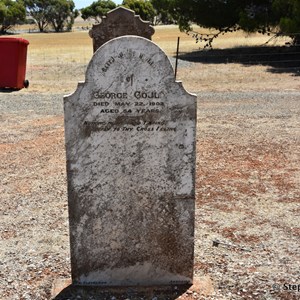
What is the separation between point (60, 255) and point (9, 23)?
9144cm

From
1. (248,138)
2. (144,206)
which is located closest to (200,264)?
(144,206)

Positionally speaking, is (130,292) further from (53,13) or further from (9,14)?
(53,13)

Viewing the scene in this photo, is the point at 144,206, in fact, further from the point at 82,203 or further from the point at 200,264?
the point at 200,264

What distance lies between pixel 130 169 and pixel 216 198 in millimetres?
2873

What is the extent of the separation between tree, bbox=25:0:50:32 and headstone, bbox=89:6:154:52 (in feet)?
348

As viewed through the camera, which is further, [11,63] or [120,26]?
[11,63]

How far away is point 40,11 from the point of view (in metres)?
114

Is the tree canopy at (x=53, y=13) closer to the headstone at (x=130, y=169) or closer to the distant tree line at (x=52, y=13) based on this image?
the distant tree line at (x=52, y=13)

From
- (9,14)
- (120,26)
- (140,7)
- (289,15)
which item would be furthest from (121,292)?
(140,7)

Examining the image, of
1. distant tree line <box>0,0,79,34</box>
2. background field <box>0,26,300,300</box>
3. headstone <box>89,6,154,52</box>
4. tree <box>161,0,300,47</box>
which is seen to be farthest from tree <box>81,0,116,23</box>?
headstone <box>89,6,154,52</box>

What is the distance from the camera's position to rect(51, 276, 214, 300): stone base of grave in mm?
4156

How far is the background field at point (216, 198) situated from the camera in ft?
14.9

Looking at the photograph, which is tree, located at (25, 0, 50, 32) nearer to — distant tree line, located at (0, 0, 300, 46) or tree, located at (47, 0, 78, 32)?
tree, located at (47, 0, 78, 32)

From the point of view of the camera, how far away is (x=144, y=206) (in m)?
4.12
